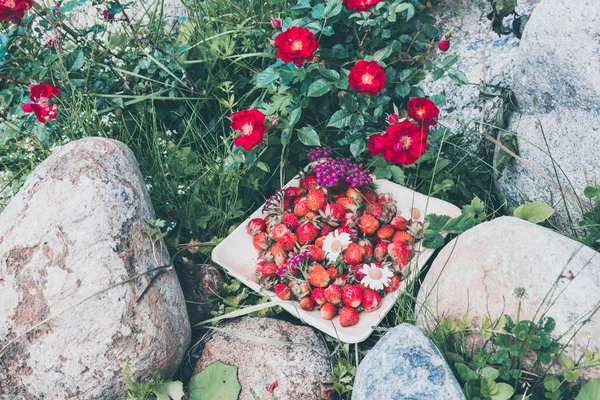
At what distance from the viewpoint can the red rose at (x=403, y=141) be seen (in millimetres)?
2154

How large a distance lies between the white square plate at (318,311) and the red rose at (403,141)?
0.65 ft

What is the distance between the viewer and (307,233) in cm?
233

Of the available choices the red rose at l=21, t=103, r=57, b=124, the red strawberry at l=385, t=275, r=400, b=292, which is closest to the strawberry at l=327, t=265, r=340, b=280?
the red strawberry at l=385, t=275, r=400, b=292

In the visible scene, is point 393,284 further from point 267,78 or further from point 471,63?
point 471,63

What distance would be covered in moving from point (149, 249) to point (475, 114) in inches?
63.2

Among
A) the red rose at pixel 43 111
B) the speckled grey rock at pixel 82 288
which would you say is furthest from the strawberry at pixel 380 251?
the red rose at pixel 43 111

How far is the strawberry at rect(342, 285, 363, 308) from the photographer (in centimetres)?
216

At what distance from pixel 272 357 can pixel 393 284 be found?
0.56 meters

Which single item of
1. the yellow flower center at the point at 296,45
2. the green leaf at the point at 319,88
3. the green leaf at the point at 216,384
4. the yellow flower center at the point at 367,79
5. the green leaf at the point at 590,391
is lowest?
the green leaf at the point at 216,384

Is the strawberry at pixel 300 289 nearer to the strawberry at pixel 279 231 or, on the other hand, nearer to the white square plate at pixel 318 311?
the white square plate at pixel 318 311

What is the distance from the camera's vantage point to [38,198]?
2156 mm

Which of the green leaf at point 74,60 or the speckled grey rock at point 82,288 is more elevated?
the green leaf at point 74,60

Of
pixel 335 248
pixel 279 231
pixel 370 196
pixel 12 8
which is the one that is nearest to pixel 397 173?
pixel 370 196

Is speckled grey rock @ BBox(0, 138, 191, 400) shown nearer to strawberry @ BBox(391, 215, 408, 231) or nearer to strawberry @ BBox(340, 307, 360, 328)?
strawberry @ BBox(340, 307, 360, 328)
